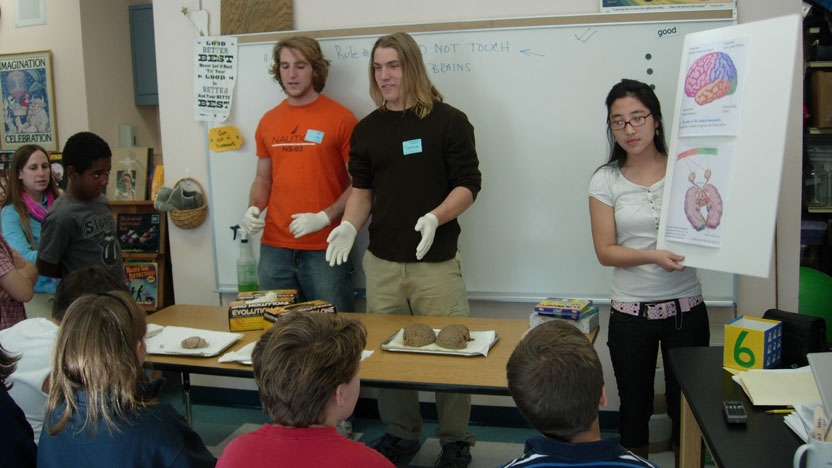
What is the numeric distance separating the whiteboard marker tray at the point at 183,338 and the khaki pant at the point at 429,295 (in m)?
0.60

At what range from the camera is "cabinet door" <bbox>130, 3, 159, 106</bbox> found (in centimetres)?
512

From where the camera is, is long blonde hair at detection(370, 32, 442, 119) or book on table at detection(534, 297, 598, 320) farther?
long blonde hair at detection(370, 32, 442, 119)

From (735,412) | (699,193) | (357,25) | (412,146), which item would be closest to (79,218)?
(412,146)

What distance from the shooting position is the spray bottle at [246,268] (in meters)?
3.42

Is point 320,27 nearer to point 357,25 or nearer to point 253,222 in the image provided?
point 357,25

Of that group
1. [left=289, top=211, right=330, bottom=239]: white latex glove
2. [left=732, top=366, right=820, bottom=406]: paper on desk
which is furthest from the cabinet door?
[left=732, top=366, right=820, bottom=406]: paper on desk

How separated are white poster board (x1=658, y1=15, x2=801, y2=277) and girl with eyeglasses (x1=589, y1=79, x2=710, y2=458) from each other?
0.34 ft

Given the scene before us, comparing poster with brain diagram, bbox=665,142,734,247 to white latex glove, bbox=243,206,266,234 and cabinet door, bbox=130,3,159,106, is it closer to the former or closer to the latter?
white latex glove, bbox=243,206,266,234

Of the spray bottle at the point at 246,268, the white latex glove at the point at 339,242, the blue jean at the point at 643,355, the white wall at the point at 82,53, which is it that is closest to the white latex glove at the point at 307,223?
the white latex glove at the point at 339,242

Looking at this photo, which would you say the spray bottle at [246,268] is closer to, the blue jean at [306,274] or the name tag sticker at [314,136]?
the blue jean at [306,274]

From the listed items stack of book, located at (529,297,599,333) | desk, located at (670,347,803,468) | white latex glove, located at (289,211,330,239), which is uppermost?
white latex glove, located at (289,211,330,239)

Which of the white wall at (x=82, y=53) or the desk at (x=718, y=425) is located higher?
the white wall at (x=82, y=53)

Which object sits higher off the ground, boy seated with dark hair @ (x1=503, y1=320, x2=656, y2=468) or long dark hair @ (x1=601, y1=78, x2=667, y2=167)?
long dark hair @ (x1=601, y1=78, x2=667, y2=167)

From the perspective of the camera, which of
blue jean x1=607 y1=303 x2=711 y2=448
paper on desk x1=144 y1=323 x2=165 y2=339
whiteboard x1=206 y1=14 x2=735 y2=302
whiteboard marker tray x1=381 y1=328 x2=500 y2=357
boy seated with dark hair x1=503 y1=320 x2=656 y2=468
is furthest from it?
whiteboard x1=206 y1=14 x2=735 y2=302
